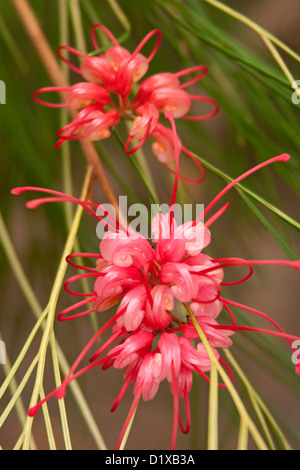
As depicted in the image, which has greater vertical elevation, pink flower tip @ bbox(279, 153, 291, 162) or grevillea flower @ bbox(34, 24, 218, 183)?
grevillea flower @ bbox(34, 24, 218, 183)

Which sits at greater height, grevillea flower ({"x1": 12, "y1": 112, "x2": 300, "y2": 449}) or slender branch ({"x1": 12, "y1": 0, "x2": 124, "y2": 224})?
slender branch ({"x1": 12, "y1": 0, "x2": 124, "y2": 224})

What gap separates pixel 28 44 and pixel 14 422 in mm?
718

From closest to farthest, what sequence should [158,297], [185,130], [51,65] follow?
[158,297]
[51,65]
[185,130]

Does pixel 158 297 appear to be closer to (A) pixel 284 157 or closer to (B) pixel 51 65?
(A) pixel 284 157

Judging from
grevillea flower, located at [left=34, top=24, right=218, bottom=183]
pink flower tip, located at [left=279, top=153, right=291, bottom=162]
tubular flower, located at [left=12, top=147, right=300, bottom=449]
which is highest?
grevillea flower, located at [left=34, top=24, right=218, bottom=183]

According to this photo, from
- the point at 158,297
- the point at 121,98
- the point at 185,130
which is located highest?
the point at 185,130

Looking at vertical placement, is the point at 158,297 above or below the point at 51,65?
below

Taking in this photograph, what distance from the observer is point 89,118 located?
0.89 feet

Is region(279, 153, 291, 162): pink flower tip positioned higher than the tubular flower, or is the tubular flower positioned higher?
region(279, 153, 291, 162): pink flower tip

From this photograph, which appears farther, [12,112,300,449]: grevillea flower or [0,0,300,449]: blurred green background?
[0,0,300,449]: blurred green background

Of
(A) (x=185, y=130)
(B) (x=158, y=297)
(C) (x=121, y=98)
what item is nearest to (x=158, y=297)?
(B) (x=158, y=297)

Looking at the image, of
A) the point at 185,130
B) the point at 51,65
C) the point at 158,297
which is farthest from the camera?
the point at 185,130

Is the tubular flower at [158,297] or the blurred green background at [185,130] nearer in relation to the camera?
the tubular flower at [158,297]

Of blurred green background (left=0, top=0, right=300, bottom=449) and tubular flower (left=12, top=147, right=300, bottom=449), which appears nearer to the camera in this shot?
tubular flower (left=12, top=147, right=300, bottom=449)
